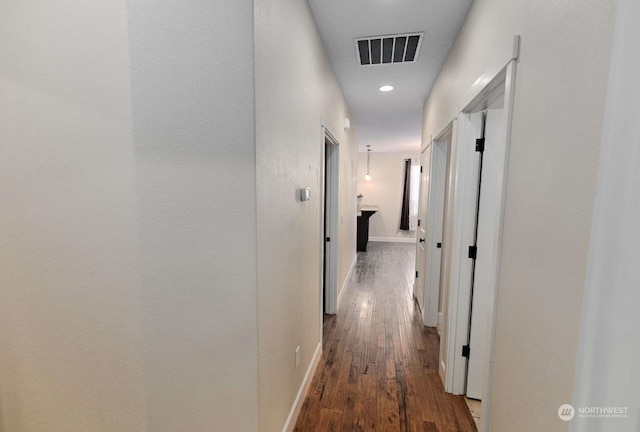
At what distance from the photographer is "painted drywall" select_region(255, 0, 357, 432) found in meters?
1.32

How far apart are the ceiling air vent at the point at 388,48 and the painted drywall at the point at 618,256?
2125 millimetres

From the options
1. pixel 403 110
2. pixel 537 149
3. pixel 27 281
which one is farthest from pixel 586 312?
pixel 403 110

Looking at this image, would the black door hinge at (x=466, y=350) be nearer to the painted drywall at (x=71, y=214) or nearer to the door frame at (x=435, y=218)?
the door frame at (x=435, y=218)

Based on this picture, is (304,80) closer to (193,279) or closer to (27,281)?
(193,279)

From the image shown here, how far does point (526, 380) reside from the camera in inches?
41.7

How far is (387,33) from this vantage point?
229 centimetres

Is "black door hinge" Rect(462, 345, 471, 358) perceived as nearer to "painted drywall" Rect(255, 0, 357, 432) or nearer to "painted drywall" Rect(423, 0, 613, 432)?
"painted drywall" Rect(423, 0, 613, 432)

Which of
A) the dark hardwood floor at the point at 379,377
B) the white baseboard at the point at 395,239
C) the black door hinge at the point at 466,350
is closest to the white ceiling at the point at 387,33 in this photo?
the black door hinge at the point at 466,350

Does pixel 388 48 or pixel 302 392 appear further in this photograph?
pixel 388 48

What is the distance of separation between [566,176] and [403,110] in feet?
12.7

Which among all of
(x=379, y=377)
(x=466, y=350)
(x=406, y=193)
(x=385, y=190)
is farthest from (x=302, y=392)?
(x=385, y=190)

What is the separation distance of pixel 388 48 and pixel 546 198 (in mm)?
2079

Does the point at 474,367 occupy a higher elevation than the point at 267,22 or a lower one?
lower

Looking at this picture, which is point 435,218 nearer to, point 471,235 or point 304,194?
point 471,235
